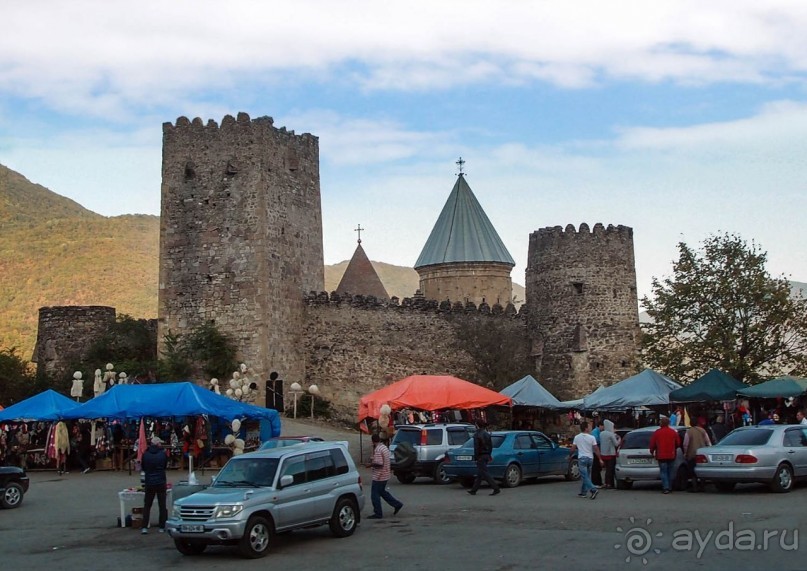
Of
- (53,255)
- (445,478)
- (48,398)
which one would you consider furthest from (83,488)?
(53,255)

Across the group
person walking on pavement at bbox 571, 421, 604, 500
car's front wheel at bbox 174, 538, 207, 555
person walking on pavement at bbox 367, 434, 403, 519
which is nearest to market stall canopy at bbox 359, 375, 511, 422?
person walking on pavement at bbox 571, 421, 604, 500

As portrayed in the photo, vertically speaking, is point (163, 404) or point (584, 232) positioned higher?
point (584, 232)

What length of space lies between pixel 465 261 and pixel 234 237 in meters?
20.9

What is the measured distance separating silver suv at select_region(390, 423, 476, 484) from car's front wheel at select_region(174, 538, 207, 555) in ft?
32.5

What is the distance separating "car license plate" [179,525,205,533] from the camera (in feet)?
45.4

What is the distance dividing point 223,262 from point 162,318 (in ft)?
9.74

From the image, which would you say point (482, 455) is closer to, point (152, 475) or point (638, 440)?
point (638, 440)

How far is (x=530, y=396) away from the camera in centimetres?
3350

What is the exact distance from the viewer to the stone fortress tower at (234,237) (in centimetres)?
3738

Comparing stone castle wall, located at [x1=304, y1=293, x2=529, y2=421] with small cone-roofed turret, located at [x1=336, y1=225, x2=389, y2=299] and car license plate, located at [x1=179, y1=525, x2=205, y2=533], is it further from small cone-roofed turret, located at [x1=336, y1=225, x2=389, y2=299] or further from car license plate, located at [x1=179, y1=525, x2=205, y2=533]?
car license plate, located at [x1=179, y1=525, x2=205, y2=533]

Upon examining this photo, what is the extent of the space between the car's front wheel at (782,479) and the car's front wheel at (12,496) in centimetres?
1397

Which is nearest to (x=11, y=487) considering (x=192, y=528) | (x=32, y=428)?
(x=192, y=528)

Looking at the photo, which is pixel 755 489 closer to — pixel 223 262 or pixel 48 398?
pixel 48 398

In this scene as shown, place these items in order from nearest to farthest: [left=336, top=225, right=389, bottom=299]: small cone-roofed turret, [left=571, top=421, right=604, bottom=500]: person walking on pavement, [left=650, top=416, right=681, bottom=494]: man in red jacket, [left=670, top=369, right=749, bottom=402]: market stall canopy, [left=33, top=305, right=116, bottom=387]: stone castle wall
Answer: [left=571, top=421, right=604, bottom=500]: person walking on pavement
[left=650, top=416, right=681, bottom=494]: man in red jacket
[left=670, top=369, right=749, bottom=402]: market stall canopy
[left=33, top=305, right=116, bottom=387]: stone castle wall
[left=336, top=225, right=389, bottom=299]: small cone-roofed turret
